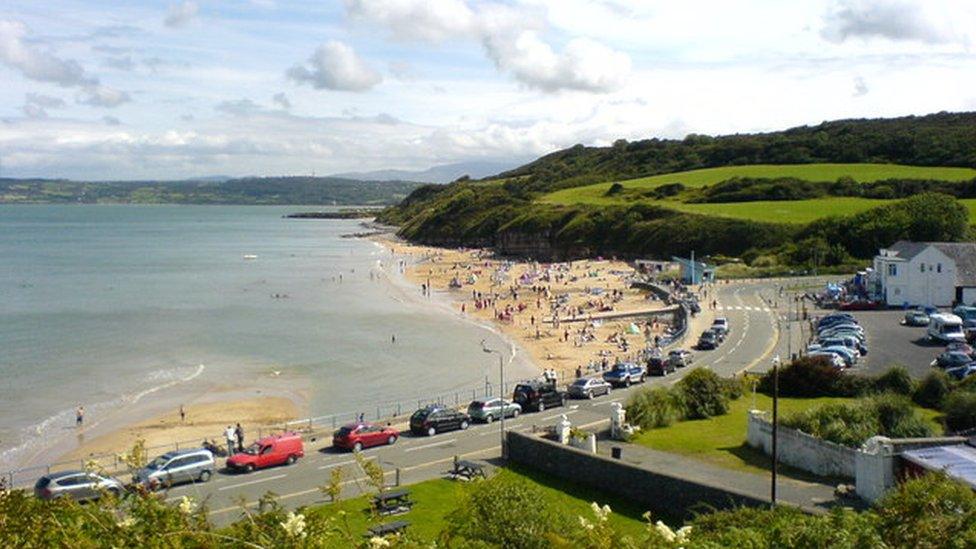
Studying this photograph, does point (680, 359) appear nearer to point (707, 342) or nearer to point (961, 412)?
point (707, 342)

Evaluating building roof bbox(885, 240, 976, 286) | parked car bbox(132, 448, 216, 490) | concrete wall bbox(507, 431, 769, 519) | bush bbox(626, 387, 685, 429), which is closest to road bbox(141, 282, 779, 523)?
parked car bbox(132, 448, 216, 490)

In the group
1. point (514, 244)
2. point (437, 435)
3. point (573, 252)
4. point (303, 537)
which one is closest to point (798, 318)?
point (437, 435)

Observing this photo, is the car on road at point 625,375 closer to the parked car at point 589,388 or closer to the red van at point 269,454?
the parked car at point 589,388

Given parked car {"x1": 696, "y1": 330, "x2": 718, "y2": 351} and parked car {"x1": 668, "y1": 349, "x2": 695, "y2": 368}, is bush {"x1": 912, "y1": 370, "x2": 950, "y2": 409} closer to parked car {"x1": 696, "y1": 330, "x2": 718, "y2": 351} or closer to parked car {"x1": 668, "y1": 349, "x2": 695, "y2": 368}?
parked car {"x1": 668, "y1": 349, "x2": 695, "y2": 368}

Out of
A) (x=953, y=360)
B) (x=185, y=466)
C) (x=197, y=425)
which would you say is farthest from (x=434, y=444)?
(x=953, y=360)

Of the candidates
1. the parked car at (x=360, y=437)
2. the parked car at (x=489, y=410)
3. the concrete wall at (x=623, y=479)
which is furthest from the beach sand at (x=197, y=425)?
the concrete wall at (x=623, y=479)
